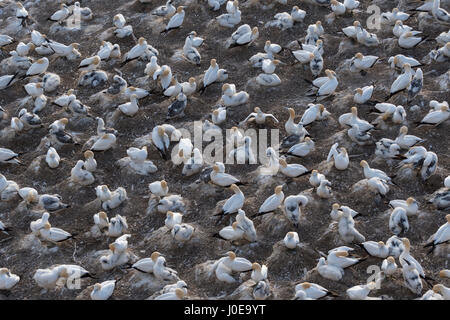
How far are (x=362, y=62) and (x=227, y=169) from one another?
3737 millimetres

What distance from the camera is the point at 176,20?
1841 cm

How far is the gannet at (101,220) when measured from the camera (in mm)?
13562

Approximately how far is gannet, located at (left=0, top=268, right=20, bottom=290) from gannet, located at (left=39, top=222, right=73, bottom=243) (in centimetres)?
86

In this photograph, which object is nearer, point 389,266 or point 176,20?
point 389,266

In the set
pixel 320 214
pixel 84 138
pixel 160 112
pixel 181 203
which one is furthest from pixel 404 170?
pixel 84 138

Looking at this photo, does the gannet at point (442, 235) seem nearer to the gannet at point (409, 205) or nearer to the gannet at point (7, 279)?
the gannet at point (409, 205)

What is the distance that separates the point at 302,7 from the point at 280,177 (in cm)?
587

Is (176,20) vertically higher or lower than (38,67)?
higher

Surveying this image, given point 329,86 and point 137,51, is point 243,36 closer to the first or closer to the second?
point 137,51

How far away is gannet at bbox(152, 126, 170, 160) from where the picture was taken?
1504cm

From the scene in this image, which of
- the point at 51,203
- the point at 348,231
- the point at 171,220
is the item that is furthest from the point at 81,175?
the point at 348,231

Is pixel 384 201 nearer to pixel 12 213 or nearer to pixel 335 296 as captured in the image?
pixel 335 296

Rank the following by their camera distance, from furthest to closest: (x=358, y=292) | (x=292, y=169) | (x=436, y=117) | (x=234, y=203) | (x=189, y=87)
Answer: (x=189, y=87)
(x=436, y=117)
(x=292, y=169)
(x=234, y=203)
(x=358, y=292)

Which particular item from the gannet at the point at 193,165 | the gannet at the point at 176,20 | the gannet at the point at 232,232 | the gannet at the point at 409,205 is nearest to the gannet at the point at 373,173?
the gannet at the point at 409,205
